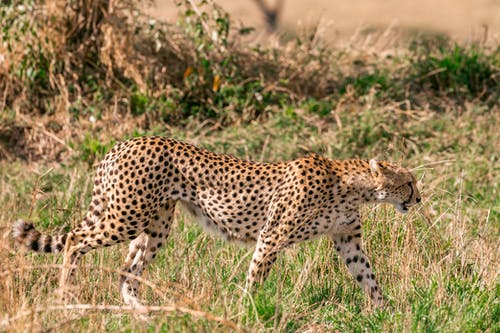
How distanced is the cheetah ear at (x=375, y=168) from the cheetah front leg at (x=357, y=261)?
0.34 metres

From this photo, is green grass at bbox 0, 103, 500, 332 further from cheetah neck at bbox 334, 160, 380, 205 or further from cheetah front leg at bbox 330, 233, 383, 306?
cheetah neck at bbox 334, 160, 380, 205

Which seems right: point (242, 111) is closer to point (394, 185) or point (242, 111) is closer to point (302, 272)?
point (394, 185)

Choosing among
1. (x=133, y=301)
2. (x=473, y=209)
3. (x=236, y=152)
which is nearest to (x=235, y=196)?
(x=133, y=301)

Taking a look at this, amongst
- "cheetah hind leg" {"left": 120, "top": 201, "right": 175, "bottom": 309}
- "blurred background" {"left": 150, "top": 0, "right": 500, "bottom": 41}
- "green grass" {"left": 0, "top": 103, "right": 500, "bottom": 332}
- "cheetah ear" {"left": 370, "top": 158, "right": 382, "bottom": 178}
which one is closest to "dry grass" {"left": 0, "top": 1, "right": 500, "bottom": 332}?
"green grass" {"left": 0, "top": 103, "right": 500, "bottom": 332}

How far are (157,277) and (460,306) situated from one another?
62.7 inches

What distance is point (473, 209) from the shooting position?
288 inches

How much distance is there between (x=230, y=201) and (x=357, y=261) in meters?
0.77

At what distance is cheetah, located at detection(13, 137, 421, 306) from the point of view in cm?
545

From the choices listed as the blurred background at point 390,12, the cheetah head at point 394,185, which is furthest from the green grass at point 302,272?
the blurred background at point 390,12

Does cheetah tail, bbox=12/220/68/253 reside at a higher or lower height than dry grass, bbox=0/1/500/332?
lower

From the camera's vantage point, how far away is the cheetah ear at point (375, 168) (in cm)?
560

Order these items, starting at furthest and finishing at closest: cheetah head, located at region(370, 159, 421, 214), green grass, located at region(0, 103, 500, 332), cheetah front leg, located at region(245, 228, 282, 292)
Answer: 1. cheetah head, located at region(370, 159, 421, 214)
2. cheetah front leg, located at region(245, 228, 282, 292)
3. green grass, located at region(0, 103, 500, 332)

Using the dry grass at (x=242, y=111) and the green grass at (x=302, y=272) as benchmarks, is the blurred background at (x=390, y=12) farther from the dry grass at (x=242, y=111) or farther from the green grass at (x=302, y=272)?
the green grass at (x=302, y=272)

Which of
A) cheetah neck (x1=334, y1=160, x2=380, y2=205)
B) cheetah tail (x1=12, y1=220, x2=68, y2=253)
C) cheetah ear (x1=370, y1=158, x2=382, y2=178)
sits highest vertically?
cheetah ear (x1=370, y1=158, x2=382, y2=178)
